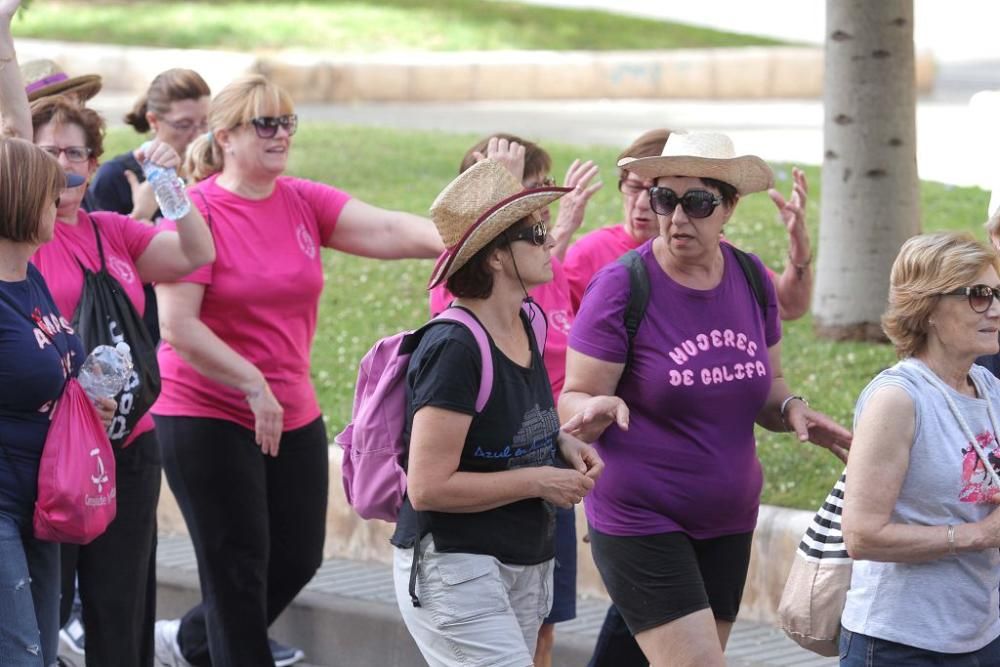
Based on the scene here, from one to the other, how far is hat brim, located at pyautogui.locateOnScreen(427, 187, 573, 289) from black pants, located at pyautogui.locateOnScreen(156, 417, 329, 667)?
1854mm

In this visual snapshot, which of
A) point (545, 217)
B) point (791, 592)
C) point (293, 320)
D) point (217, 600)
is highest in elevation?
point (545, 217)

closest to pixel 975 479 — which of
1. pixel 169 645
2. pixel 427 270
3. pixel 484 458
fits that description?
pixel 484 458

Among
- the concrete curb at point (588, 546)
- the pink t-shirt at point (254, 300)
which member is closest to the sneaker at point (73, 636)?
the concrete curb at point (588, 546)

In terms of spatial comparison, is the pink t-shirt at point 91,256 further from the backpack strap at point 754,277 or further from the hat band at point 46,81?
the backpack strap at point 754,277

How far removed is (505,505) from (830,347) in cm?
476

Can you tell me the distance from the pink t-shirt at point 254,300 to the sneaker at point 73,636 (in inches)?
54.5

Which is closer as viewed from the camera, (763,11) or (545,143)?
(545,143)

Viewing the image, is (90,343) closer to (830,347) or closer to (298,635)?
(298,635)

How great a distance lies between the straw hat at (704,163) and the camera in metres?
4.95

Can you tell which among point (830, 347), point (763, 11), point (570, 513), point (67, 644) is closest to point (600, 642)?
point (570, 513)

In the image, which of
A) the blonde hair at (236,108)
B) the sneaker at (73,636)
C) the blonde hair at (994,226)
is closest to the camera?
the blonde hair at (994,226)

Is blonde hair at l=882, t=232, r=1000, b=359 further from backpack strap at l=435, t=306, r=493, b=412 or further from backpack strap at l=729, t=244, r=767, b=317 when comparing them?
backpack strap at l=435, t=306, r=493, b=412

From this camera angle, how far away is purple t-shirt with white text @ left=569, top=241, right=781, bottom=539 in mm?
4766

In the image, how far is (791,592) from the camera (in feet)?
14.3
